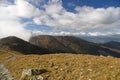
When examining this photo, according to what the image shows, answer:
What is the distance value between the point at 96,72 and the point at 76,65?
22.7 ft

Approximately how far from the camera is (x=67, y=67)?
36594mm

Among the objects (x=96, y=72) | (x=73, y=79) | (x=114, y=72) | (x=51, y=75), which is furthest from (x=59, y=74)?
(x=114, y=72)

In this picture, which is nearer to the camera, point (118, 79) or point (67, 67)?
point (118, 79)

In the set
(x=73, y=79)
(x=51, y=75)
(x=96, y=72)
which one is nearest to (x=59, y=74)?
(x=51, y=75)

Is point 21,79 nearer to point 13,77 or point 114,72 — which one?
point 13,77

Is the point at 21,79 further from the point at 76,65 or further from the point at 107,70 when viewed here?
the point at 107,70

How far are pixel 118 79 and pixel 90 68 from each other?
24.1 ft

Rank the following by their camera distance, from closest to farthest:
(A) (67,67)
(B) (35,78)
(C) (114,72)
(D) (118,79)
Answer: (D) (118,79), (C) (114,72), (B) (35,78), (A) (67,67)

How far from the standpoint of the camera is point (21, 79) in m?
33.2

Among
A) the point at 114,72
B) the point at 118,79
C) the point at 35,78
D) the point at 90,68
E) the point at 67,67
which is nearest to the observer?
the point at 118,79

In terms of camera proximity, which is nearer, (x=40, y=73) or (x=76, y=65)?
(x=40, y=73)

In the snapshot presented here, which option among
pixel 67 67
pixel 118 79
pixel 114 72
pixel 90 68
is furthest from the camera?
pixel 67 67

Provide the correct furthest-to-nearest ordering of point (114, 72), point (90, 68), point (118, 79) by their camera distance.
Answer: point (90, 68) < point (114, 72) < point (118, 79)

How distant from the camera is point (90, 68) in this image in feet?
111
